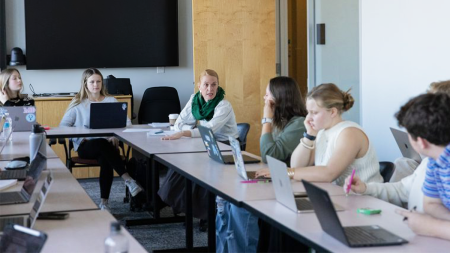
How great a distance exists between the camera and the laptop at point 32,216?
7.31 ft

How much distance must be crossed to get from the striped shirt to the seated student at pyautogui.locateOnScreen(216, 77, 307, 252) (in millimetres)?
1543

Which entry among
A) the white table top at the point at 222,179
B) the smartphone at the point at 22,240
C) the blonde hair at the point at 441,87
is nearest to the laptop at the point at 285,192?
the white table top at the point at 222,179

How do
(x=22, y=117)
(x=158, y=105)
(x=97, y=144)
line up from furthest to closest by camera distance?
(x=158, y=105) → (x=97, y=144) → (x=22, y=117)

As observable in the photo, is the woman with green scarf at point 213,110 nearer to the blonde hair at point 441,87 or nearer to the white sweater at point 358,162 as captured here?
the white sweater at point 358,162

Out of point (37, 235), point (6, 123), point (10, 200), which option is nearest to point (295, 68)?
point (6, 123)

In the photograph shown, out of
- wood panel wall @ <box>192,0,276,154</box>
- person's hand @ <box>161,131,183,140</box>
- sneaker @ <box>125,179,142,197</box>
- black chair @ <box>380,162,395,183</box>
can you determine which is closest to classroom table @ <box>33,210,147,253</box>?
black chair @ <box>380,162,395,183</box>

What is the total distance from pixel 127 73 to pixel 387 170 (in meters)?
5.80

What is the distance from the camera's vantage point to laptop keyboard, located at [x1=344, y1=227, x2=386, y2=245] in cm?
214

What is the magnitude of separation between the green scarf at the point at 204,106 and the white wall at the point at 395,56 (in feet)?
4.65

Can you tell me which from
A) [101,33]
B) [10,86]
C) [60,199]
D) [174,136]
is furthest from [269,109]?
[101,33]

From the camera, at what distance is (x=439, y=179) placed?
2297 millimetres

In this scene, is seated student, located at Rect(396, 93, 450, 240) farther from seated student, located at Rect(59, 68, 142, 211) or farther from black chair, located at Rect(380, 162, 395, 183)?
seated student, located at Rect(59, 68, 142, 211)

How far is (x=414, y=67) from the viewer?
552 cm

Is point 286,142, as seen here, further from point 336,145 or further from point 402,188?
A: point 402,188
